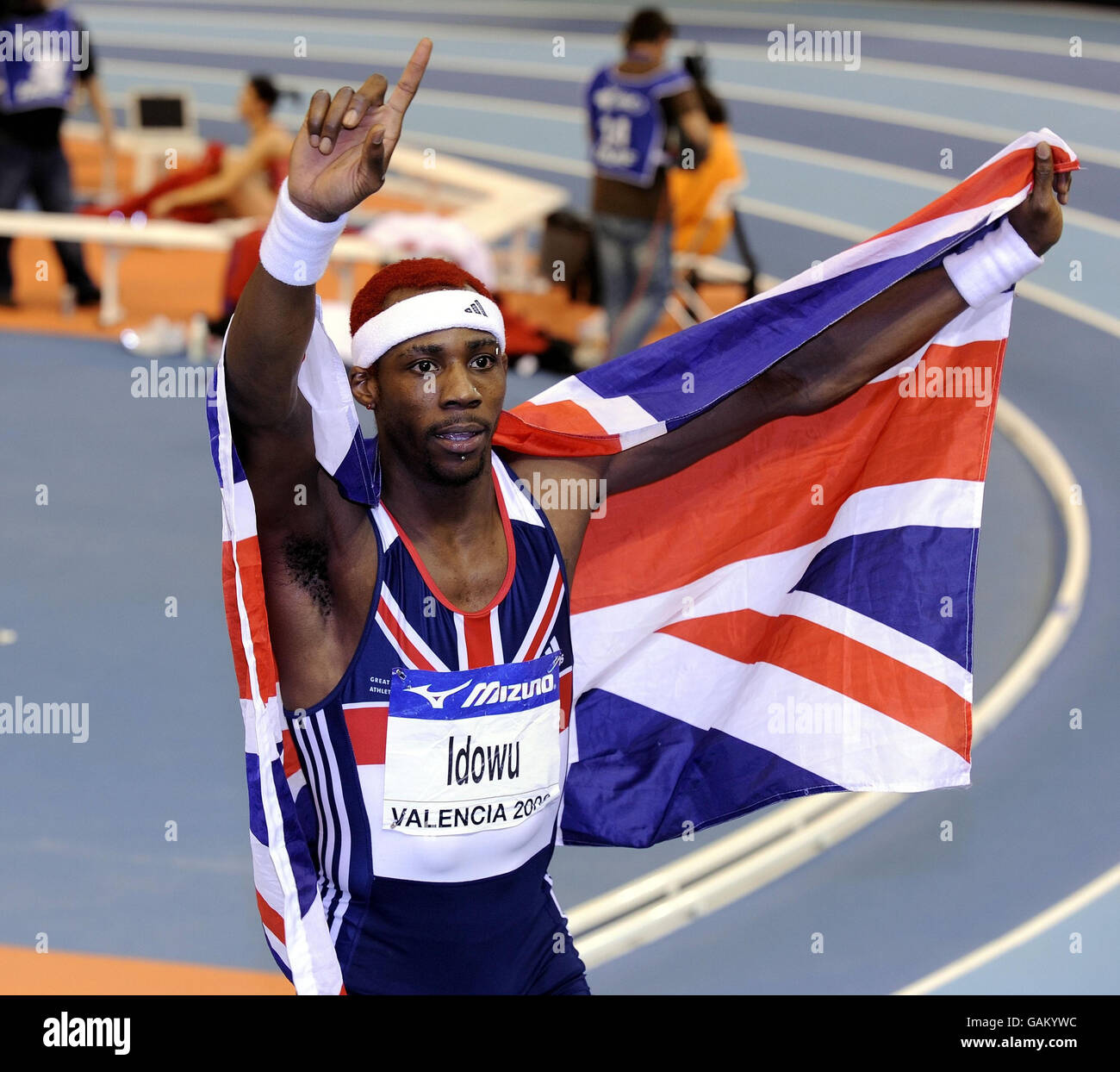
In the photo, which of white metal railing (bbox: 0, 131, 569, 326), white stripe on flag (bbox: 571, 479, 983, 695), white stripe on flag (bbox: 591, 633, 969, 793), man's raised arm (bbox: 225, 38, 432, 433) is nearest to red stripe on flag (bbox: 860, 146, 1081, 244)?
white stripe on flag (bbox: 571, 479, 983, 695)

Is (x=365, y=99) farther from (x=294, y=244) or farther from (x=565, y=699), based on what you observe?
(x=565, y=699)

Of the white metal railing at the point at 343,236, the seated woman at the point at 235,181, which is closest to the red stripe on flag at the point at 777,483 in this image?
the white metal railing at the point at 343,236

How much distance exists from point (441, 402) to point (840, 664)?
1.48 m

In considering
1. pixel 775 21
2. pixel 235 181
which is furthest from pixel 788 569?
pixel 775 21

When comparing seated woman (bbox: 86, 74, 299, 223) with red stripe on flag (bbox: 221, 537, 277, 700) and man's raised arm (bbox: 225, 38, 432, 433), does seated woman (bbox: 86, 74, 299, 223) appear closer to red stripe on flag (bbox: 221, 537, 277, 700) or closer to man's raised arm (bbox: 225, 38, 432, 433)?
red stripe on flag (bbox: 221, 537, 277, 700)

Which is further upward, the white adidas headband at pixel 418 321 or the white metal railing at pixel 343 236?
the white adidas headband at pixel 418 321

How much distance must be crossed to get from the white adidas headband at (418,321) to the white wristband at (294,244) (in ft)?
1.46

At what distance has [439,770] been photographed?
135 inches

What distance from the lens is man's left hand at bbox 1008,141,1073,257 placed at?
3988 mm

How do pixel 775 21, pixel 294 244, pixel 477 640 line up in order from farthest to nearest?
pixel 775 21, pixel 477 640, pixel 294 244

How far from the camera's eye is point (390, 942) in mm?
3520

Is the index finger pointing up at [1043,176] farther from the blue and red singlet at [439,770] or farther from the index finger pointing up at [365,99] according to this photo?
the index finger pointing up at [365,99]

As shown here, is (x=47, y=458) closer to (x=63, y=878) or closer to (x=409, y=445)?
(x=63, y=878)

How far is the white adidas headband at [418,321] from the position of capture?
3.35 meters
